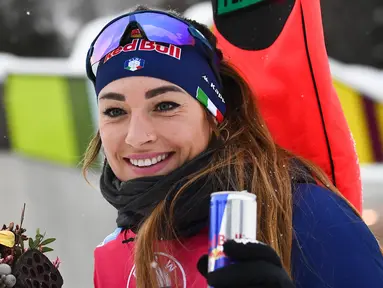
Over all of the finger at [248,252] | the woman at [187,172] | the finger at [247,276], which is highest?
the woman at [187,172]

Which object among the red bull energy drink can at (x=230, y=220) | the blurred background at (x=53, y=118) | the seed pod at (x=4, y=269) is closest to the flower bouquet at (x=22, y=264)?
the seed pod at (x=4, y=269)

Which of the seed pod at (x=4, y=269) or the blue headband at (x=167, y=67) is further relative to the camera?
the blue headband at (x=167, y=67)

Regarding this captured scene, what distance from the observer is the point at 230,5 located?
1.81m

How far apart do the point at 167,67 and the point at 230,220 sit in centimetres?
61

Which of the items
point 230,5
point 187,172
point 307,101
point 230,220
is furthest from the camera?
point 230,5

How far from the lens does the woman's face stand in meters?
1.43

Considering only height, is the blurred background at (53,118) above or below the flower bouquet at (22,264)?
above

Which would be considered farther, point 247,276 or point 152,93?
point 152,93

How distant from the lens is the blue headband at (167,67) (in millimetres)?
1468

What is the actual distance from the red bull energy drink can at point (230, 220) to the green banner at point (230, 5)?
940 millimetres

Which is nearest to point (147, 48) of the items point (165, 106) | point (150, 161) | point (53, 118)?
point (165, 106)

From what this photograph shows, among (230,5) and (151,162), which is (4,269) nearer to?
(151,162)

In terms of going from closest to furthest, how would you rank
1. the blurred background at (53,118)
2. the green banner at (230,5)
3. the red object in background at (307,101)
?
the red object in background at (307,101)
the green banner at (230,5)
the blurred background at (53,118)

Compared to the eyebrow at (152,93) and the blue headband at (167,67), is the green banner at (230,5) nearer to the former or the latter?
the blue headband at (167,67)
